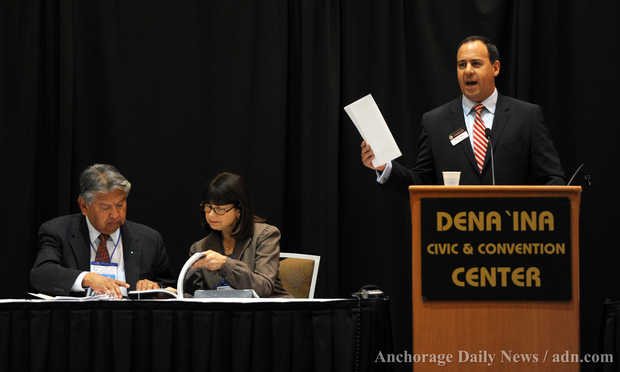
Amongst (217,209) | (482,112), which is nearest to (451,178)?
(482,112)

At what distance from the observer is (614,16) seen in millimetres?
4750

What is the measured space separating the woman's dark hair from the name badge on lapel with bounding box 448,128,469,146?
1.02 metres

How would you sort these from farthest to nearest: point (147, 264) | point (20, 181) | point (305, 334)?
point (20, 181)
point (147, 264)
point (305, 334)

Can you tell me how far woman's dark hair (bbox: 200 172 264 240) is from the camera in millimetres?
3654

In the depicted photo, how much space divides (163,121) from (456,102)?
181 cm

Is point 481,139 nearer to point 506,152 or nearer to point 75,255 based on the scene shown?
point 506,152

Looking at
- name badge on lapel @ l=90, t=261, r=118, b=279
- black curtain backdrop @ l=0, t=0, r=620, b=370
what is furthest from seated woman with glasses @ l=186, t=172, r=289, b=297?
black curtain backdrop @ l=0, t=0, r=620, b=370

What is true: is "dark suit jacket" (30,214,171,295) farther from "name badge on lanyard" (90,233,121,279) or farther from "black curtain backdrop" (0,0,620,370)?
"black curtain backdrop" (0,0,620,370)

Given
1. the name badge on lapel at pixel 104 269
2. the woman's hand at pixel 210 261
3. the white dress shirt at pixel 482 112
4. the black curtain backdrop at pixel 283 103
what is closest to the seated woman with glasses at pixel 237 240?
the woman's hand at pixel 210 261

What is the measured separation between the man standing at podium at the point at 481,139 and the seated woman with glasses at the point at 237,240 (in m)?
0.63

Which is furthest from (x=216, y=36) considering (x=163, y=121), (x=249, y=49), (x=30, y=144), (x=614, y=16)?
(x=614, y=16)

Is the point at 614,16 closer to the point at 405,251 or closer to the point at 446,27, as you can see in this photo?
the point at 446,27

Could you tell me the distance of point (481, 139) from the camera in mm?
3902

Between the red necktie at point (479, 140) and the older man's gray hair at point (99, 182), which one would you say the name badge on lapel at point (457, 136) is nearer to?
the red necktie at point (479, 140)
